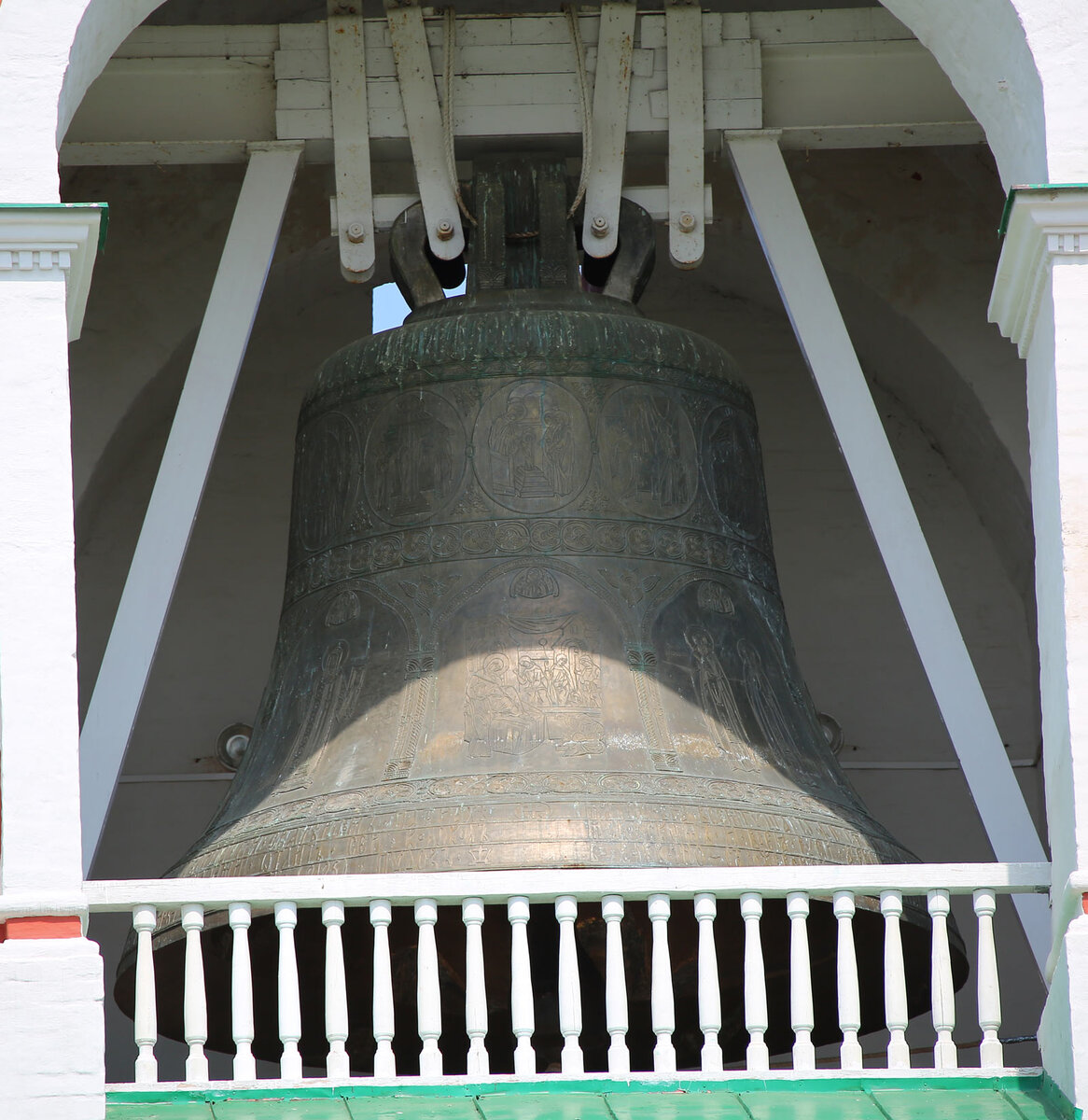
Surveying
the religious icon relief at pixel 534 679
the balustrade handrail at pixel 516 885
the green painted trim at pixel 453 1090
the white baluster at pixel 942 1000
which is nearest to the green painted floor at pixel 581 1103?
the green painted trim at pixel 453 1090

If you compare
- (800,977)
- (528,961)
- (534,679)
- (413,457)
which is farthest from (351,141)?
(800,977)

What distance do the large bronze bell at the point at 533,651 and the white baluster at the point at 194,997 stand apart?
23cm

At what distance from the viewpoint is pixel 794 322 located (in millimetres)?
7758

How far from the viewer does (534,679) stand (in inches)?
275

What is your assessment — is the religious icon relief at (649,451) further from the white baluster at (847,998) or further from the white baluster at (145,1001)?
the white baluster at (145,1001)

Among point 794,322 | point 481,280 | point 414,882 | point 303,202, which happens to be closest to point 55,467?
point 414,882

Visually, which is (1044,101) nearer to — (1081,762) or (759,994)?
(1081,762)

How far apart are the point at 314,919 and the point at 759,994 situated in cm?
134

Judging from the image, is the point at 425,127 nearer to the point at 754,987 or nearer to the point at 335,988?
the point at 335,988

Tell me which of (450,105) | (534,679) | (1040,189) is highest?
(450,105)

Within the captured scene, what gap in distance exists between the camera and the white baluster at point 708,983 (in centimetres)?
624

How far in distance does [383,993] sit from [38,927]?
0.83 meters

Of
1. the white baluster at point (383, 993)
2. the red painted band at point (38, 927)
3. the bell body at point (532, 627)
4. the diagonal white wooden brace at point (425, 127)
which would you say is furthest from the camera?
Result: the diagonal white wooden brace at point (425, 127)

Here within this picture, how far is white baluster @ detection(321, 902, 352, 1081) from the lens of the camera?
20.3ft
